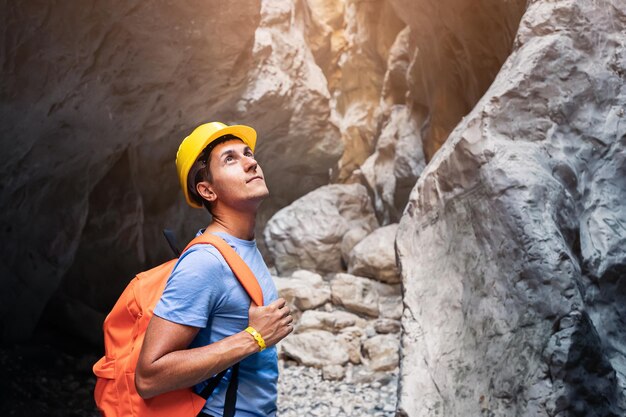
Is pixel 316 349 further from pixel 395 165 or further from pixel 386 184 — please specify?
pixel 386 184

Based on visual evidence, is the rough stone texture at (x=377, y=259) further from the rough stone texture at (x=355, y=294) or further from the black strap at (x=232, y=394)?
the black strap at (x=232, y=394)

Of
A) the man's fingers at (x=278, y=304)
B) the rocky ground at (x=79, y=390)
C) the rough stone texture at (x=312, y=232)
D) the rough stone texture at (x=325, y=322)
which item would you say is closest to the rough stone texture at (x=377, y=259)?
the rough stone texture at (x=312, y=232)

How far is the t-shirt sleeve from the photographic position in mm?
1723

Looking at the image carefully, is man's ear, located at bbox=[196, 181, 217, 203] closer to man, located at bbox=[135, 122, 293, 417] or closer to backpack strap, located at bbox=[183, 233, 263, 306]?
man, located at bbox=[135, 122, 293, 417]

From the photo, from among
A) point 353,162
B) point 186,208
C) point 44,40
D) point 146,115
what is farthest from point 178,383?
point 353,162

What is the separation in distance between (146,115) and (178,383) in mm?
6482

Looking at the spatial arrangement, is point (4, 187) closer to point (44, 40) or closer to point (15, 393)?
point (44, 40)

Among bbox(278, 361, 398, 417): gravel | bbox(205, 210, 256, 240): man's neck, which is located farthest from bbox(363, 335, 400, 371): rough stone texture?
bbox(205, 210, 256, 240): man's neck

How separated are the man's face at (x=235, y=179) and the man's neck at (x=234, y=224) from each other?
37 millimetres

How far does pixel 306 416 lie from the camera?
237 inches

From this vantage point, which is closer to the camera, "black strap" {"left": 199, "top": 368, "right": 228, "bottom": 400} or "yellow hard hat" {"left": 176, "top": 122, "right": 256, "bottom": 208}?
"black strap" {"left": 199, "top": 368, "right": 228, "bottom": 400}

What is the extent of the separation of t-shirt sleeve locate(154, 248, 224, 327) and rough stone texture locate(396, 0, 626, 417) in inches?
63.2

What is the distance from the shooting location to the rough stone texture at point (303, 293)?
364 inches

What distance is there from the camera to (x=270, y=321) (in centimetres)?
182
